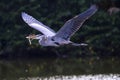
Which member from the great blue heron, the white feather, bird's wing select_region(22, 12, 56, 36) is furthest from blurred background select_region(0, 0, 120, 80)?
the great blue heron

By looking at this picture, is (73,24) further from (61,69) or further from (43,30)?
(61,69)

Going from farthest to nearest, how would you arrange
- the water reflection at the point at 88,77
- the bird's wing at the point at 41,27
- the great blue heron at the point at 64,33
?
the water reflection at the point at 88,77, the bird's wing at the point at 41,27, the great blue heron at the point at 64,33

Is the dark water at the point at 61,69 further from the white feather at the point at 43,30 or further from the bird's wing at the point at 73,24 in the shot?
the bird's wing at the point at 73,24

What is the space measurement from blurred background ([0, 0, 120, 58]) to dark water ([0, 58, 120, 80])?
3.44 feet

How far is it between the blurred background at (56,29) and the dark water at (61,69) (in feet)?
3.44

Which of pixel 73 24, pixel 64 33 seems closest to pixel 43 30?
pixel 64 33

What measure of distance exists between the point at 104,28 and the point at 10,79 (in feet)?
25.6

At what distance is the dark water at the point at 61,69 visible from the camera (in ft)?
58.0

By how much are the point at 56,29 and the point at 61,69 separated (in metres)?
5.15

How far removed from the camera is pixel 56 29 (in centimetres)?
2477

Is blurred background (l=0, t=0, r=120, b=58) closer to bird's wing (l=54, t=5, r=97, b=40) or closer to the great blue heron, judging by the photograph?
the great blue heron

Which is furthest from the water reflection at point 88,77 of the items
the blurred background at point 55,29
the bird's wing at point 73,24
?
the bird's wing at point 73,24

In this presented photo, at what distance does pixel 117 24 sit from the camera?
24.5 meters

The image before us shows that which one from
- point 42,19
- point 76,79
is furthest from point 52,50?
point 76,79
